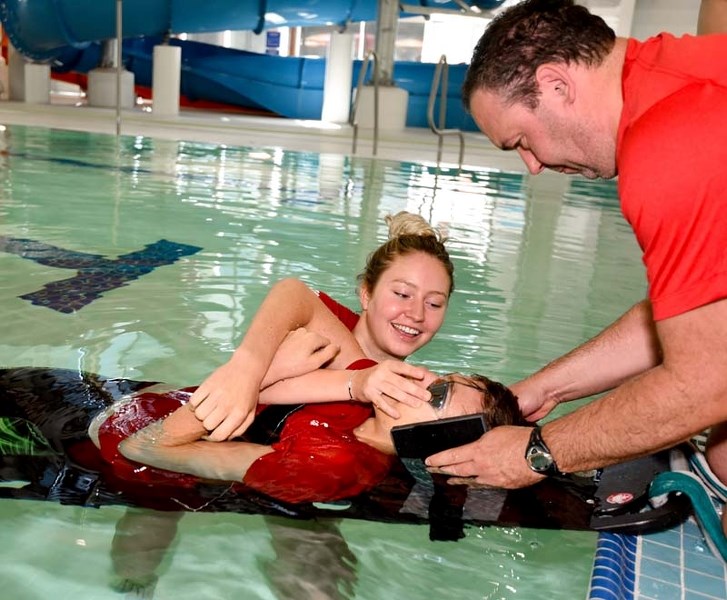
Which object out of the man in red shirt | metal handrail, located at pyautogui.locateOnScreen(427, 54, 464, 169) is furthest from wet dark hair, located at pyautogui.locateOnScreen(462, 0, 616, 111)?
metal handrail, located at pyautogui.locateOnScreen(427, 54, 464, 169)

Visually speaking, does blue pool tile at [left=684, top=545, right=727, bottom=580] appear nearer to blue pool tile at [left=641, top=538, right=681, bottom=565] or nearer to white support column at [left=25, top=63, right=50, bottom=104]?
blue pool tile at [left=641, top=538, right=681, bottom=565]

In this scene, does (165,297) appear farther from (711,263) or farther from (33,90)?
(33,90)

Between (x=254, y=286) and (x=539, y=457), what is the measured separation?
8.07 ft

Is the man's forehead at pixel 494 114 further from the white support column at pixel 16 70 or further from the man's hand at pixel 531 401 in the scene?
the white support column at pixel 16 70

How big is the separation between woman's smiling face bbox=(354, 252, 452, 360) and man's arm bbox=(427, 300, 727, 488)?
20.4 inches

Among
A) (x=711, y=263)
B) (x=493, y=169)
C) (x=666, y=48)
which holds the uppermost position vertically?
(x=666, y=48)

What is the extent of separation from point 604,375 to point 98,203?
4.37 m

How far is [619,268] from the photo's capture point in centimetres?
521

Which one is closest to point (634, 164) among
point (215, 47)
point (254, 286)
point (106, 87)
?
point (254, 286)

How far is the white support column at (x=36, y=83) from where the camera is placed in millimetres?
14219

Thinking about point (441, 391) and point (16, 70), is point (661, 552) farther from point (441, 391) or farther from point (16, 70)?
point (16, 70)

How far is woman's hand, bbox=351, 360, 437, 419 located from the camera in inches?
76.0

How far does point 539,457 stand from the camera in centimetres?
173

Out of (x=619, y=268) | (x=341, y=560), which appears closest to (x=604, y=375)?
(x=341, y=560)
